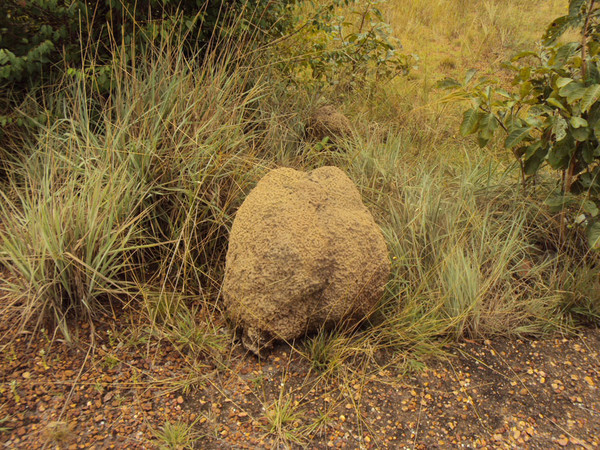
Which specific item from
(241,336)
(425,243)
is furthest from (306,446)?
(425,243)

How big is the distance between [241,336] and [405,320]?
2.53ft

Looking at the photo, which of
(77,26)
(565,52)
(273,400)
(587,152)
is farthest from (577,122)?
(77,26)

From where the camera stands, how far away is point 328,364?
212cm

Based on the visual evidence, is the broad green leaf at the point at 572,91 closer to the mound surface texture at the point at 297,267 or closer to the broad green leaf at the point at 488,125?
the broad green leaf at the point at 488,125

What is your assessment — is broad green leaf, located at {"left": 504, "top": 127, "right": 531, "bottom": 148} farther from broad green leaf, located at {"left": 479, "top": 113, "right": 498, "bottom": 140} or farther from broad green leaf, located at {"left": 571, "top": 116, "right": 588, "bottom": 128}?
broad green leaf, located at {"left": 571, "top": 116, "right": 588, "bottom": 128}

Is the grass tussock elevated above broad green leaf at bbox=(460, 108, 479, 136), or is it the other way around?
broad green leaf at bbox=(460, 108, 479, 136)

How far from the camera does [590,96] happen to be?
A: 7.37 ft

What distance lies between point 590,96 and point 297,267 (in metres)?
1.52

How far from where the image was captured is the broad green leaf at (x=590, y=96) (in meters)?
2.23

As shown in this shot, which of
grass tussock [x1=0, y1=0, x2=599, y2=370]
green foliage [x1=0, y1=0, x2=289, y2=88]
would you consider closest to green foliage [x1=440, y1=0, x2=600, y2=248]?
grass tussock [x1=0, y1=0, x2=599, y2=370]

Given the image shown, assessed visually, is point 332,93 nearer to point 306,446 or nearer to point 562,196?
point 562,196

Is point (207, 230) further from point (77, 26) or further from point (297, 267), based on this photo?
point (77, 26)

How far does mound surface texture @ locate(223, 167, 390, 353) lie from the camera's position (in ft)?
6.81

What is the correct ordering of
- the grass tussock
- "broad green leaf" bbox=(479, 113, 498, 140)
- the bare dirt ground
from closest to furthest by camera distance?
the bare dirt ground → the grass tussock → "broad green leaf" bbox=(479, 113, 498, 140)
